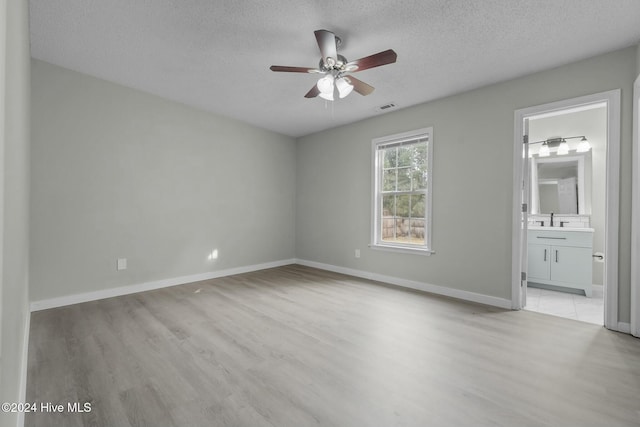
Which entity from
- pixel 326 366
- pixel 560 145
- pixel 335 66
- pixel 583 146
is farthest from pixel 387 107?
pixel 326 366

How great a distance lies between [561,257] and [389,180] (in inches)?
103

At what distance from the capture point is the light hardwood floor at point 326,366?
159 centimetres

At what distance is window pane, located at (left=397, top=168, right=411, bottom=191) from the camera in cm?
437

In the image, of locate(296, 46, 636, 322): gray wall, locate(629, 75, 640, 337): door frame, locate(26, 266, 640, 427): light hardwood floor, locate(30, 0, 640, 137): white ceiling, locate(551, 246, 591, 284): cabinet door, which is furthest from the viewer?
locate(551, 246, 591, 284): cabinet door

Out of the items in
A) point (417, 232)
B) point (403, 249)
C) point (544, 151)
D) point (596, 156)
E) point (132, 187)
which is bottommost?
point (403, 249)

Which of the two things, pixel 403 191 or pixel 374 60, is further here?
pixel 403 191

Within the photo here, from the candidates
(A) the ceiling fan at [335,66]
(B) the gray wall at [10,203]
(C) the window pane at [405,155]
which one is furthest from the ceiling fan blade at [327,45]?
(C) the window pane at [405,155]

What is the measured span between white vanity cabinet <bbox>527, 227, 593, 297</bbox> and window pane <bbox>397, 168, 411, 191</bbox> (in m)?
1.95

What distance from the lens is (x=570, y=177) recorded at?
430cm

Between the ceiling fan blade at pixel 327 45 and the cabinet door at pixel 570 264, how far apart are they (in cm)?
404

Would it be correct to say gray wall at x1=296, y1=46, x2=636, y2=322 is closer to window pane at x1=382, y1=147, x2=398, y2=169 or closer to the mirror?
window pane at x1=382, y1=147, x2=398, y2=169

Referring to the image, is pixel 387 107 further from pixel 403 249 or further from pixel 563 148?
pixel 563 148

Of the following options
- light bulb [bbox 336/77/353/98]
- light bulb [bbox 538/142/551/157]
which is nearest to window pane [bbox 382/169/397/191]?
light bulb [bbox 336/77/353/98]

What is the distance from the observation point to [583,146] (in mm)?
4184
